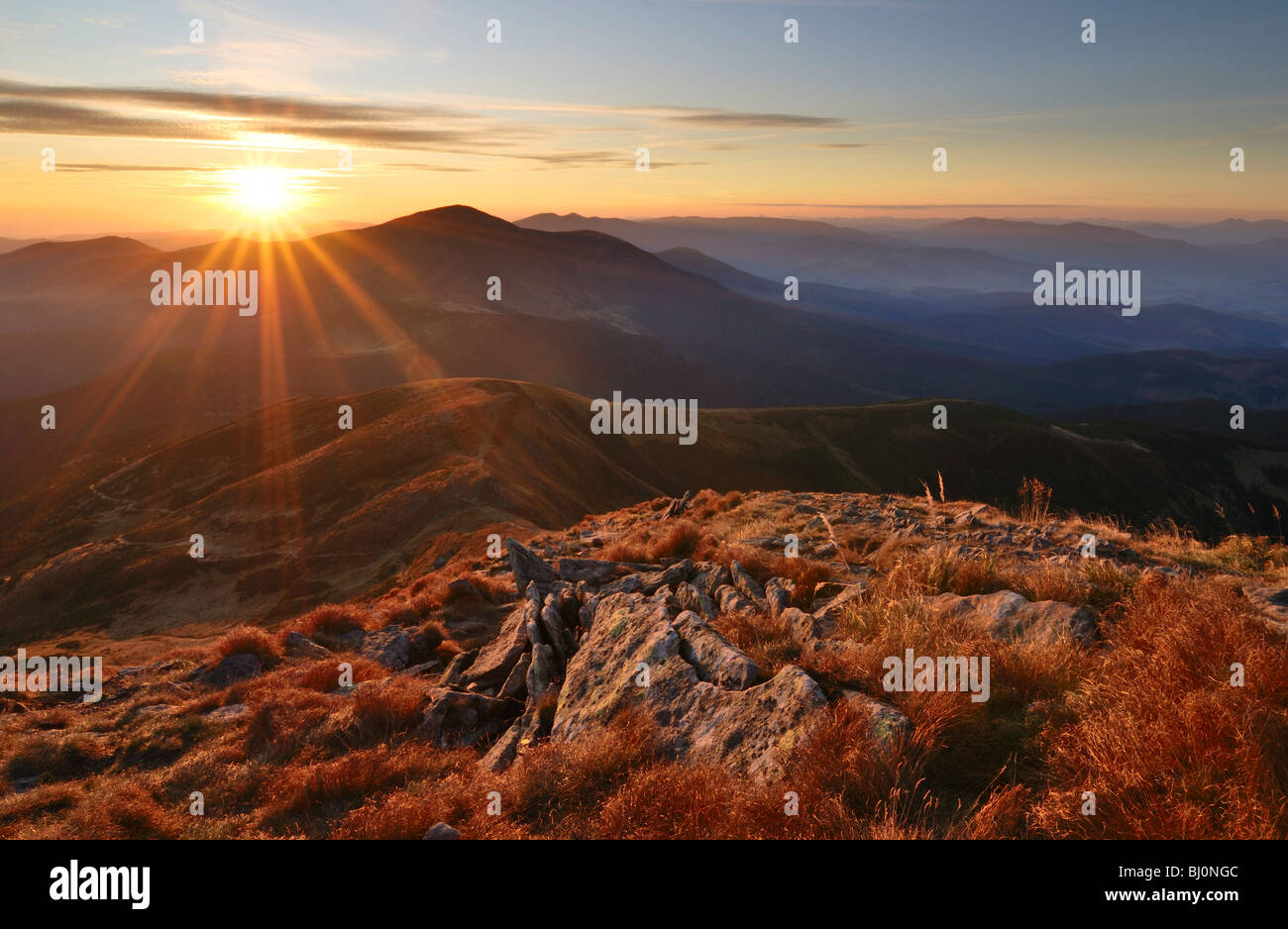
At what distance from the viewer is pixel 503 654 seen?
10.2 metres

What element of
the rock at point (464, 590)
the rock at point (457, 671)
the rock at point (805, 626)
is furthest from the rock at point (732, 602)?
the rock at point (464, 590)

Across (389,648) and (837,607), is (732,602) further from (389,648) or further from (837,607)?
(389,648)

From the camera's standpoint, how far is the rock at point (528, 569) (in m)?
14.1

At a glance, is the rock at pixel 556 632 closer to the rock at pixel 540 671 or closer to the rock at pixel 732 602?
the rock at pixel 540 671

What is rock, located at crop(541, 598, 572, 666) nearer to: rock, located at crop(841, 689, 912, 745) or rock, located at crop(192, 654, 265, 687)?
rock, located at crop(841, 689, 912, 745)

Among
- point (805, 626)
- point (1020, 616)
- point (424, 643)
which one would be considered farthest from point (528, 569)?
point (1020, 616)

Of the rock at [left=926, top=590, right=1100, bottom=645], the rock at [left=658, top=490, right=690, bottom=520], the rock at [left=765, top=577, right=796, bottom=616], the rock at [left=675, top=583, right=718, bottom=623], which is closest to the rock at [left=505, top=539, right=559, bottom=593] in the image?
the rock at [left=675, top=583, right=718, bottom=623]

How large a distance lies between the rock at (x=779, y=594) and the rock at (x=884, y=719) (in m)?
2.61

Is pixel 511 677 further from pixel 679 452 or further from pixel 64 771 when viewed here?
pixel 679 452

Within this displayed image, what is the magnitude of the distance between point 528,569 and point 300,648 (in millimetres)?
5256

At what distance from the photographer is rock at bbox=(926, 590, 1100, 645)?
6320 millimetres

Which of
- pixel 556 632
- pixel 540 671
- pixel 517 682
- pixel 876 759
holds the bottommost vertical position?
pixel 517 682
